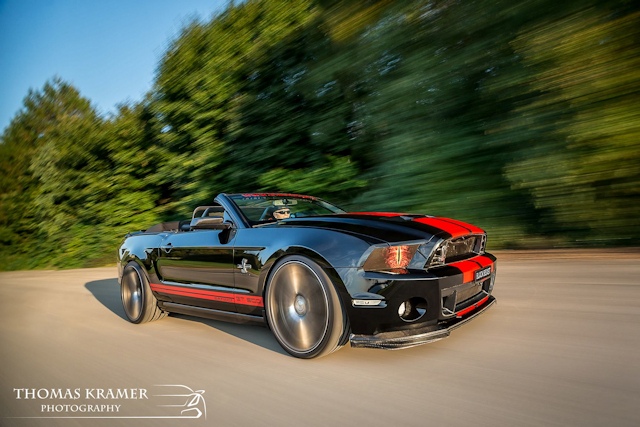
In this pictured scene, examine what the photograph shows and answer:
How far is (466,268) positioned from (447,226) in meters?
0.39

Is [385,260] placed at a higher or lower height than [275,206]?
lower

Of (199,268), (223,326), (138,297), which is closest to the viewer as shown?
(199,268)

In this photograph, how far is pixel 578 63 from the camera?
19.2ft

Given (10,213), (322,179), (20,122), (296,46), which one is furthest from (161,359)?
(20,122)

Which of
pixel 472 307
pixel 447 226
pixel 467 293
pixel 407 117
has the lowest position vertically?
pixel 472 307

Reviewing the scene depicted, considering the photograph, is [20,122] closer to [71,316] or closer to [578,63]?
[71,316]

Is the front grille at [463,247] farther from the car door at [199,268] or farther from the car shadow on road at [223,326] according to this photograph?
the car door at [199,268]

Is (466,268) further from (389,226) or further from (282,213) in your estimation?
(282,213)

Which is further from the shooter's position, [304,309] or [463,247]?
[463,247]

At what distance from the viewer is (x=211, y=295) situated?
405cm

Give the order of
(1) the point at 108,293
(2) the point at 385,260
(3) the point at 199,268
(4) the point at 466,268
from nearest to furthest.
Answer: (2) the point at 385,260 < (4) the point at 466,268 < (3) the point at 199,268 < (1) the point at 108,293

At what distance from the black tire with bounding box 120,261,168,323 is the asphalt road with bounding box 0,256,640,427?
160 millimetres

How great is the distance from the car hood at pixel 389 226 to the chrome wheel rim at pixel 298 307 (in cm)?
37
